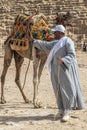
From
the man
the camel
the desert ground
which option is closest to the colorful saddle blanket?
the camel

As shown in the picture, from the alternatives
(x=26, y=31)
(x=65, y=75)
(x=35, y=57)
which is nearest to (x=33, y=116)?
(x=65, y=75)

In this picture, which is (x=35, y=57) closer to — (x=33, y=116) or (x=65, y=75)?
(x=33, y=116)

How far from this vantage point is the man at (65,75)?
8.03 metres

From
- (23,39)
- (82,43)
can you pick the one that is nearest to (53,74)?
(23,39)

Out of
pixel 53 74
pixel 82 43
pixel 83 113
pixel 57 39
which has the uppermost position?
pixel 57 39

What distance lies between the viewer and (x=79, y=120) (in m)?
8.25

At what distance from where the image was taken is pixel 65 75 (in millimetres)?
8055

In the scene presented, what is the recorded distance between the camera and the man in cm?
803

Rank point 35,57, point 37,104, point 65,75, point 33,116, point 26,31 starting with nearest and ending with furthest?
1. point 65,75
2. point 33,116
3. point 37,104
4. point 35,57
5. point 26,31

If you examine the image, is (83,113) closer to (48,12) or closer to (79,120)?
(79,120)

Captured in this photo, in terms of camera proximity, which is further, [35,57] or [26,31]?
[26,31]

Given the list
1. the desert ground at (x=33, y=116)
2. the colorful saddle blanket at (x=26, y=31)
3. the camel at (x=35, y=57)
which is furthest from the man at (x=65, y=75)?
the colorful saddle blanket at (x=26, y=31)

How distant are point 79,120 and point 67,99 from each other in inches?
19.0

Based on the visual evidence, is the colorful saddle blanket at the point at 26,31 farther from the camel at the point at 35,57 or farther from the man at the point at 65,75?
the man at the point at 65,75
